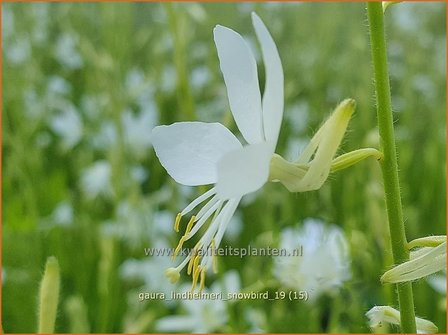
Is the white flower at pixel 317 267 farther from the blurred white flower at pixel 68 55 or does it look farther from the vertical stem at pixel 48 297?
the blurred white flower at pixel 68 55

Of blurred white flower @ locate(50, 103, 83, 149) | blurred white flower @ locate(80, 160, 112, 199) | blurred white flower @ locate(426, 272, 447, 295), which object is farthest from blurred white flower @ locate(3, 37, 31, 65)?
blurred white flower @ locate(426, 272, 447, 295)

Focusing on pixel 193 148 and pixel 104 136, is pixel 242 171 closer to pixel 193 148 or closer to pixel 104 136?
pixel 193 148

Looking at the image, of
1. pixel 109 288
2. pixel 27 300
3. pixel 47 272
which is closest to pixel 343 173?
pixel 109 288

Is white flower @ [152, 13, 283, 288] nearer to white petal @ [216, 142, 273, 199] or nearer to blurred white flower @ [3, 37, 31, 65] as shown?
white petal @ [216, 142, 273, 199]

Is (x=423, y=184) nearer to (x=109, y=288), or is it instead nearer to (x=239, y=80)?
(x=109, y=288)

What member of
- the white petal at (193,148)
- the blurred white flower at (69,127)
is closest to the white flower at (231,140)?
the white petal at (193,148)

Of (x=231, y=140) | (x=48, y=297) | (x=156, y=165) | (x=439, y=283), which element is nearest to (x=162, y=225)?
(x=156, y=165)
